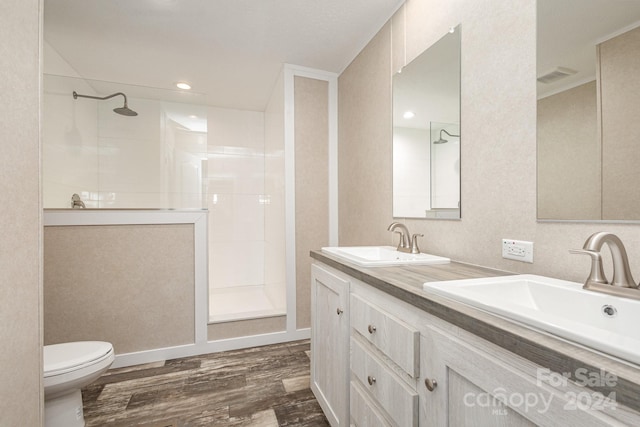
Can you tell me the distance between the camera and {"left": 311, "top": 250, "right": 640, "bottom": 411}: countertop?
0.40 m

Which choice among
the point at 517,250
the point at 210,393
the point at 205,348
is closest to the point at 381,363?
the point at 517,250

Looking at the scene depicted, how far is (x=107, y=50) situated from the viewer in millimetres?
2359

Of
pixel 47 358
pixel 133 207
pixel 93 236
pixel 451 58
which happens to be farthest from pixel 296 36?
pixel 47 358

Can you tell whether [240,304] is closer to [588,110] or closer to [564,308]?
[564,308]

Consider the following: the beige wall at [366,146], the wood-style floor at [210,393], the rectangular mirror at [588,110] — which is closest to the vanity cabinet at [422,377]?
the wood-style floor at [210,393]

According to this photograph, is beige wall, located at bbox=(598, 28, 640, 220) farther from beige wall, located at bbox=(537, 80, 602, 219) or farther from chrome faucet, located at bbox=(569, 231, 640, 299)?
chrome faucet, located at bbox=(569, 231, 640, 299)

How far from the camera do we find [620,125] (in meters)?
0.86

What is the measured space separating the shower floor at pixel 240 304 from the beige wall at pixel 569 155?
2.24 meters

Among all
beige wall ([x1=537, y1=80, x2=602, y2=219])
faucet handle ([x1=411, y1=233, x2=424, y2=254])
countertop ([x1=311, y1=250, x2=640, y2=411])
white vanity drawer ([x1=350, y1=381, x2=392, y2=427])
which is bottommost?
white vanity drawer ([x1=350, y1=381, x2=392, y2=427])

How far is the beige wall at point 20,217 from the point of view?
0.95 metres

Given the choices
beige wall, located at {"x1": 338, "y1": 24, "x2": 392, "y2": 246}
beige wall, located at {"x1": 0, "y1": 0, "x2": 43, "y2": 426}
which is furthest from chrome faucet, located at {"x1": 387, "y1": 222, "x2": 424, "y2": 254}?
beige wall, located at {"x1": 0, "y1": 0, "x2": 43, "y2": 426}

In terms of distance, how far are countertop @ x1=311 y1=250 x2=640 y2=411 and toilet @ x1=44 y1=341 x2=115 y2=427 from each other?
1.50 meters

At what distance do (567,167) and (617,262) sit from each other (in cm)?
37

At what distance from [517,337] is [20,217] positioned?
5.09 ft
